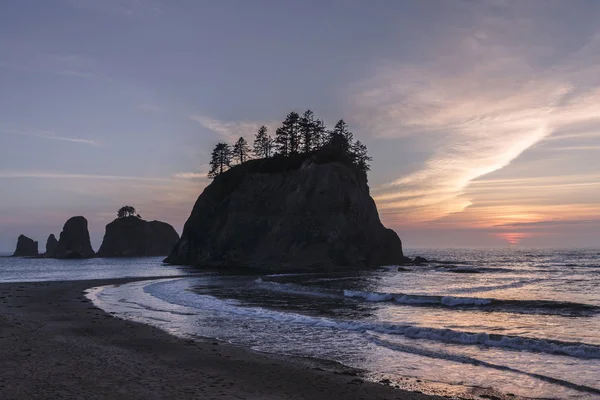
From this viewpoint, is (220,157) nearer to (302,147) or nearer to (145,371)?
(302,147)

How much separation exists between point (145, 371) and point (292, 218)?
68.9 m

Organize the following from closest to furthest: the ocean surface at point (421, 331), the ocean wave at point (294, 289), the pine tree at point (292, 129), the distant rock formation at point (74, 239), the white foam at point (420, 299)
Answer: the ocean surface at point (421, 331) → the white foam at point (420, 299) → the ocean wave at point (294, 289) → the pine tree at point (292, 129) → the distant rock formation at point (74, 239)

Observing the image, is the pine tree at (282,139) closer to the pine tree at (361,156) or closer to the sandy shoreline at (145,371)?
the pine tree at (361,156)

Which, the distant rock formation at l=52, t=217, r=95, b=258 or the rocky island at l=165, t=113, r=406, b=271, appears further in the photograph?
the distant rock formation at l=52, t=217, r=95, b=258

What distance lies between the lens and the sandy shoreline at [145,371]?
10.3 m

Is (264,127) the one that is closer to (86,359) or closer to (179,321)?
(179,321)

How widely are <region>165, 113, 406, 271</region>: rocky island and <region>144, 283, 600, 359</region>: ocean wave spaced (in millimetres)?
48506

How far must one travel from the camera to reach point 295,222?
264 ft

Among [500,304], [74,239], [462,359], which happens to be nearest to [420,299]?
[500,304]

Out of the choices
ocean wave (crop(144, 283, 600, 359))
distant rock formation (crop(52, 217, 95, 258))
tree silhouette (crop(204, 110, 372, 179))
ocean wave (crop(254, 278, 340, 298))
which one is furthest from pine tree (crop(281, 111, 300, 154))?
distant rock formation (crop(52, 217, 95, 258))

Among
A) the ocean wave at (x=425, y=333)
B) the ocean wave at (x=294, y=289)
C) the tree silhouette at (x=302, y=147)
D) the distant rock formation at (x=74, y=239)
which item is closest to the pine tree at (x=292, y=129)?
the tree silhouette at (x=302, y=147)

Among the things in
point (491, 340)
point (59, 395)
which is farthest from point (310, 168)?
point (59, 395)

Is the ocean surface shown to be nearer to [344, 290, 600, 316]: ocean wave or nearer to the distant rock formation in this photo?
[344, 290, 600, 316]: ocean wave

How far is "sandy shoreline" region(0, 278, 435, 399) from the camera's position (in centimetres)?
1029
